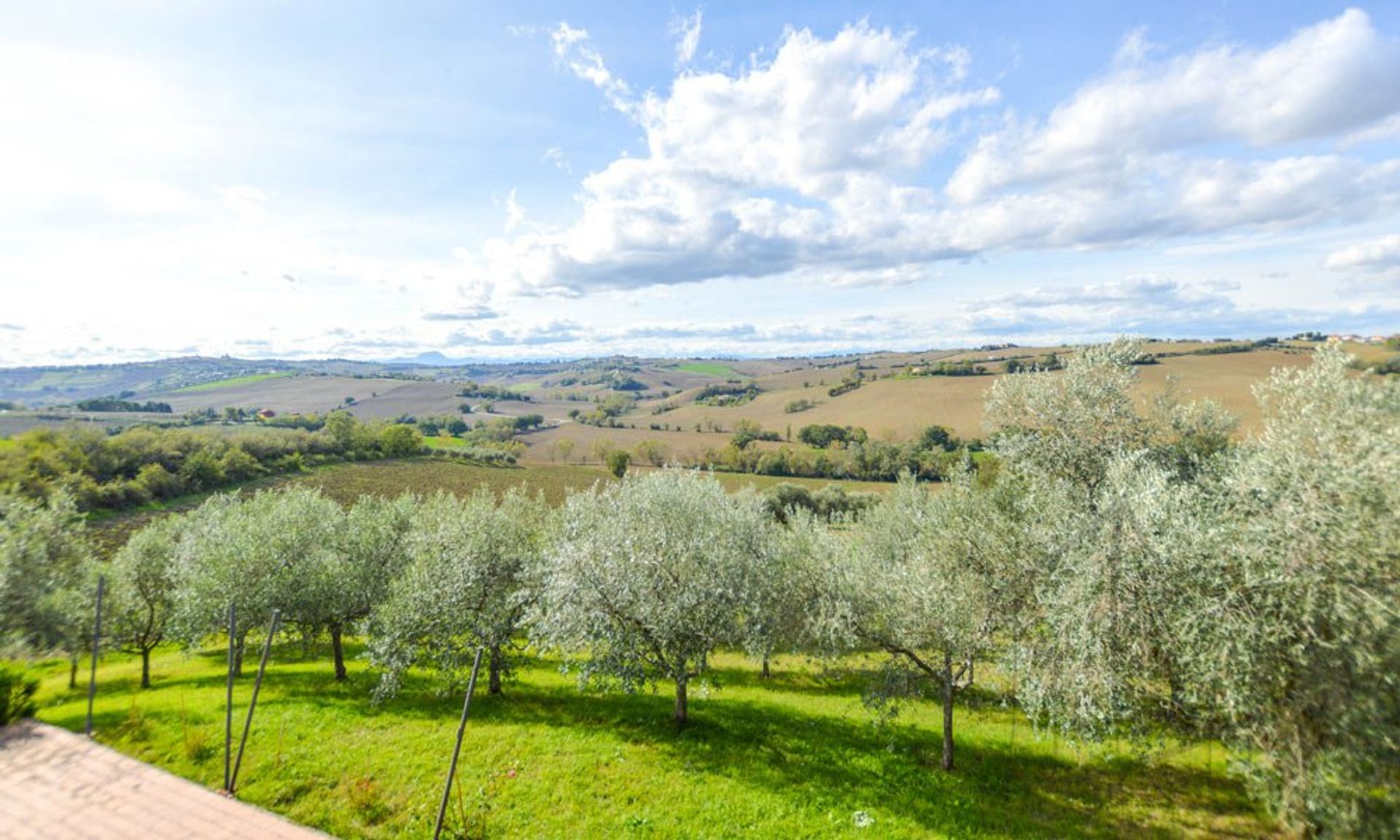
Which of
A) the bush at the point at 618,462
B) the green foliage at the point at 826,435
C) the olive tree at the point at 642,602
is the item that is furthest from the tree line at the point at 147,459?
the green foliage at the point at 826,435

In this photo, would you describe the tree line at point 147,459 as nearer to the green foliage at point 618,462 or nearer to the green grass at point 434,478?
the green grass at point 434,478

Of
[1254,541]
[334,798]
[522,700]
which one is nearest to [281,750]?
[334,798]

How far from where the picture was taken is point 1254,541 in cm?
1283

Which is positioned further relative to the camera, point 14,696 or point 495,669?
point 495,669

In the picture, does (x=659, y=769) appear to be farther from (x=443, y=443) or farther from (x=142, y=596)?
(x=443, y=443)

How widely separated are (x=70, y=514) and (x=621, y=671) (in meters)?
33.7

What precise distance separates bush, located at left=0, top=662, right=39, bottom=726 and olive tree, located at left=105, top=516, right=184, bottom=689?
769 centimetres

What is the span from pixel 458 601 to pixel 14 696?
672 inches

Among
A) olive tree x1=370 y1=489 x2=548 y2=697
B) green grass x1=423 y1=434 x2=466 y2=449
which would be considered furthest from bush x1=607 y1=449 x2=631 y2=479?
olive tree x1=370 y1=489 x2=548 y2=697

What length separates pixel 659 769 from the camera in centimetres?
1884

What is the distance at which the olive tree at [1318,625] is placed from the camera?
11.4 m

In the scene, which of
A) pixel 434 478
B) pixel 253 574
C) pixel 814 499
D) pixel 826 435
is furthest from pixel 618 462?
pixel 253 574

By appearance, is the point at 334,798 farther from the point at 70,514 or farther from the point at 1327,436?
the point at 1327,436

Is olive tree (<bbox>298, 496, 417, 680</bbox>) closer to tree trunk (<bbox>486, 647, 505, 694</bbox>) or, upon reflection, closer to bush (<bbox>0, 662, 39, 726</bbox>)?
tree trunk (<bbox>486, 647, 505, 694</bbox>)
